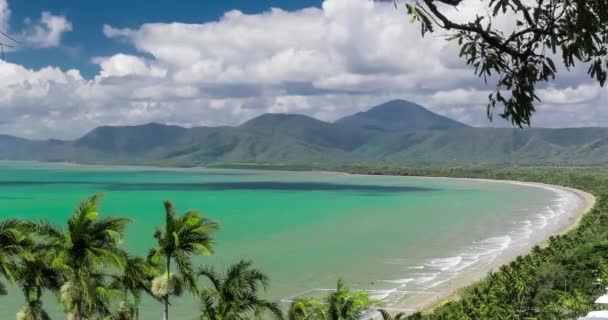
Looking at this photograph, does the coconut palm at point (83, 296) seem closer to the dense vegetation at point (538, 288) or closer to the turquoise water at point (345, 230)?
the dense vegetation at point (538, 288)

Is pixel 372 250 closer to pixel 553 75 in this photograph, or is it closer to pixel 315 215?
pixel 315 215

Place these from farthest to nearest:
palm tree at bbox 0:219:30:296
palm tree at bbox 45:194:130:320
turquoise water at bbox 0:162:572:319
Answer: turquoise water at bbox 0:162:572:319 < palm tree at bbox 45:194:130:320 < palm tree at bbox 0:219:30:296

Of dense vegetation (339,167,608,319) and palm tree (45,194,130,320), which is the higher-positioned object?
palm tree (45,194,130,320)

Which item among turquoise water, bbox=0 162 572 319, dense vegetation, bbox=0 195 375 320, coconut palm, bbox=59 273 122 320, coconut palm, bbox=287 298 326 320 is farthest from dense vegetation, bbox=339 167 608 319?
coconut palm, bbox=59 273 122 320

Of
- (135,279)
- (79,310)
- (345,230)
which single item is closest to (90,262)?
(79,310)

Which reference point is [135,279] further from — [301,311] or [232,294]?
[301,311]

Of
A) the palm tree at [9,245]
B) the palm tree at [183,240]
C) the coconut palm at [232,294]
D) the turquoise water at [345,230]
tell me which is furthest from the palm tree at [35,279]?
the turquoise water at [345,230]

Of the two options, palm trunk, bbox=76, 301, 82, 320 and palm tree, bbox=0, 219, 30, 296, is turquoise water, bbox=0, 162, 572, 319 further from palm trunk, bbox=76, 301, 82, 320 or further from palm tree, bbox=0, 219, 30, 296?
palm tree, bbox=0, 219, 30, 296
